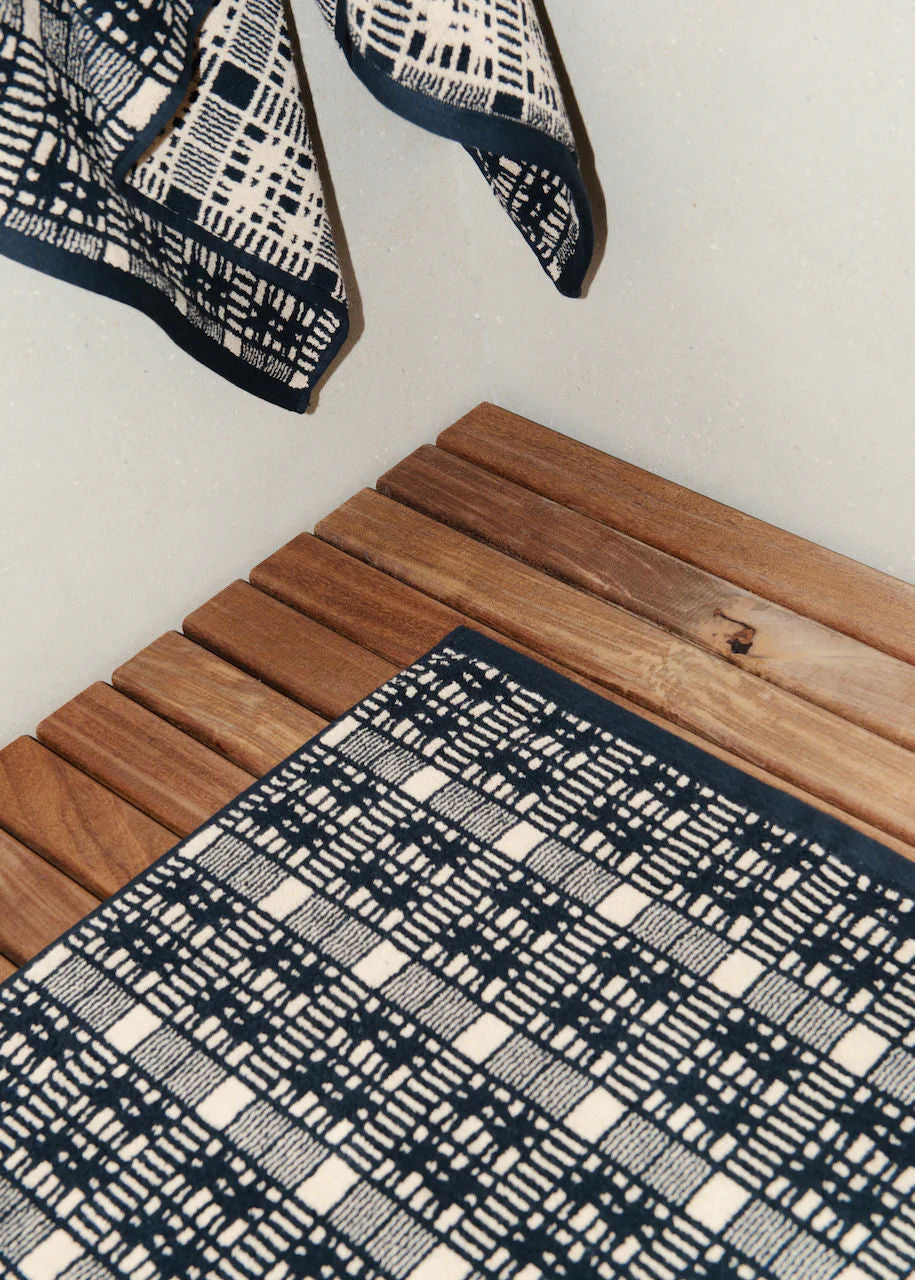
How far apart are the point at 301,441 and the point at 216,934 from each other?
50 centimetres

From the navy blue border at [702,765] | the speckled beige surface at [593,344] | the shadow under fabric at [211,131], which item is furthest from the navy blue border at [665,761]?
the shadow under fabric at [211,131]

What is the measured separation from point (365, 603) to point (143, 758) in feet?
0.82

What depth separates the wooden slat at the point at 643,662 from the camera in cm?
106

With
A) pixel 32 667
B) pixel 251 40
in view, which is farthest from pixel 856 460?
pixel 32 667

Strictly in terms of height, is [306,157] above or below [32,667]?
above

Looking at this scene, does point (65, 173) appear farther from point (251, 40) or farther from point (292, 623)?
point (292, 623)

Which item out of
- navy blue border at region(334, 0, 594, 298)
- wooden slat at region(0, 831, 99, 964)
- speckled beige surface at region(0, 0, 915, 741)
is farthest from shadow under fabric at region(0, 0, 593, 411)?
wooden slat at region(0, 831, 99, 964)

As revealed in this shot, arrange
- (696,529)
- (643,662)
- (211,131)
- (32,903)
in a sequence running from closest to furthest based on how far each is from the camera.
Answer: (211,131), (32,903), (643,662), (696,529)

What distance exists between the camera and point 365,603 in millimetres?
1255

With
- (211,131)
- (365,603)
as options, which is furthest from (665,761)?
(211,131)

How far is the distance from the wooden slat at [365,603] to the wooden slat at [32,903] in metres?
0.34

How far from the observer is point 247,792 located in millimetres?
1112

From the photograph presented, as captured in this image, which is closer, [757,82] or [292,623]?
[757,82]

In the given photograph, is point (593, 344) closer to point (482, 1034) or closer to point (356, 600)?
point (356, 600)
